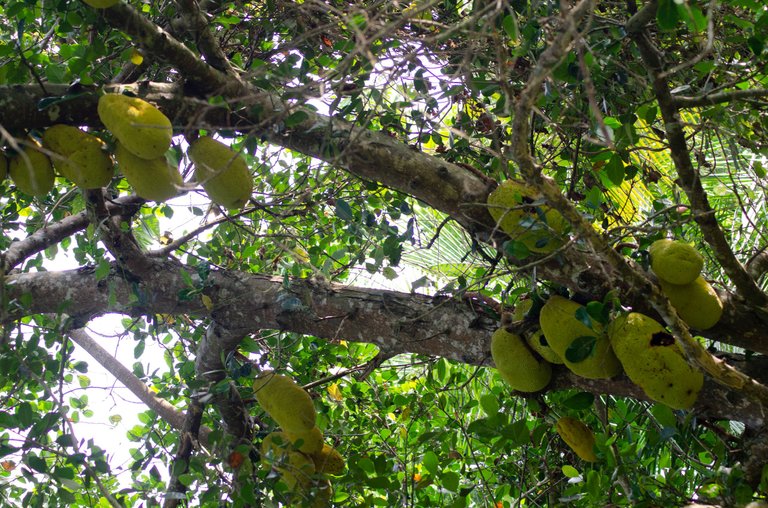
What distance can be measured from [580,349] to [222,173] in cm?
89

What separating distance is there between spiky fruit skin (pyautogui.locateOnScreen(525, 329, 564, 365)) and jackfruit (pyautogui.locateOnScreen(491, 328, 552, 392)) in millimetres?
25

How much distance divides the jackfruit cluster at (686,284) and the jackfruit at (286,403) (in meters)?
1.05

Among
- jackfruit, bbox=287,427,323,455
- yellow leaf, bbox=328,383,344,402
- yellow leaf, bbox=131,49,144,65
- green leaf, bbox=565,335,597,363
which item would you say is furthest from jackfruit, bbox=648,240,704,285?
yellow leaf, bbox=328,383,344,402

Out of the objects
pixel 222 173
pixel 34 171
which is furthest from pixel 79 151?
pixel 222 173

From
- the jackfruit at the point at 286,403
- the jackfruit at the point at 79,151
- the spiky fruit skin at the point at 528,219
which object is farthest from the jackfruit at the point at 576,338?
the jackfruit at the point at 79,151

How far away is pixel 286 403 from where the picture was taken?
209 cm

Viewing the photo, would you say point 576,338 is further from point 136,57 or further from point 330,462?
point 136,57

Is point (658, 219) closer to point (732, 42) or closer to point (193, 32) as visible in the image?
point (732, 42)

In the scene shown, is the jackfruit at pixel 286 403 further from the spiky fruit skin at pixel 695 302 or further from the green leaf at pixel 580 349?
the spiky fruit skin at pixel 695 302

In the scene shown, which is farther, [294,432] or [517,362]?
[294,432]

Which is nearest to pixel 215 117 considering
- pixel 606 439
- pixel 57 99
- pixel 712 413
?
pixel 57 99

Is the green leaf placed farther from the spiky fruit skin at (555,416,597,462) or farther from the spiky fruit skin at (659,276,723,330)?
the spiky fruit skin at (555,416,597,462)

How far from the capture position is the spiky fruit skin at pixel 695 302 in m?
1.66

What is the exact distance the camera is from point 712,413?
1.66 m
